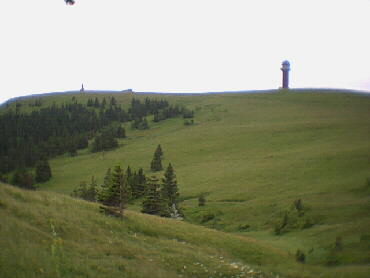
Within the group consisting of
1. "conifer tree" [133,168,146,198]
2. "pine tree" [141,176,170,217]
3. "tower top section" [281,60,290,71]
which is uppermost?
"tower top section" [281,60,290,71]

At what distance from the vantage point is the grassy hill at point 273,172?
79.7ft

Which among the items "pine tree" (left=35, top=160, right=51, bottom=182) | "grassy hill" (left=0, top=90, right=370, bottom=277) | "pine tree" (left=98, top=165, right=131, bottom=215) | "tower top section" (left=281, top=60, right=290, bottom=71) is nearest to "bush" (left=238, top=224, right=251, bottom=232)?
"grassy hill" (left=0, top=90, right=370, bottom=277)

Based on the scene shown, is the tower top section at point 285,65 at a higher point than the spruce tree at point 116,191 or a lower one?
higher

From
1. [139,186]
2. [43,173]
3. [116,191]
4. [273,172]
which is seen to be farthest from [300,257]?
[43,173]

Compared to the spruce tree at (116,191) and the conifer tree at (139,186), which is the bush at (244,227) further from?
the conifer tree at (139,186)

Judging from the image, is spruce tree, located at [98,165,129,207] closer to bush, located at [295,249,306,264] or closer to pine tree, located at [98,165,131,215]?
pine tree, located at [98,165,131,215]

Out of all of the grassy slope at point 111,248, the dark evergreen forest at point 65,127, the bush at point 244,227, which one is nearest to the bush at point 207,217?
the bush at point 244,227

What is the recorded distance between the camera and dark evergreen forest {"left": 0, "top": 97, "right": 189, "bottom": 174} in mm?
118431

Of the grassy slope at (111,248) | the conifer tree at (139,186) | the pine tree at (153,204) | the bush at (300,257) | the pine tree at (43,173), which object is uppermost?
the grassy slope at (111,248)

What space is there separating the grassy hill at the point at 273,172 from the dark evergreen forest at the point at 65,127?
253 inches

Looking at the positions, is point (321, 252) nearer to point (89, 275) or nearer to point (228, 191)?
point (89, 275)

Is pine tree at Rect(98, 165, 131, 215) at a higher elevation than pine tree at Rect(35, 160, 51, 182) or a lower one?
higher

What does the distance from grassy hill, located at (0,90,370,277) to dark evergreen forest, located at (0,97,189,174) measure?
6.42m

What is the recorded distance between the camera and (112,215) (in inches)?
895
